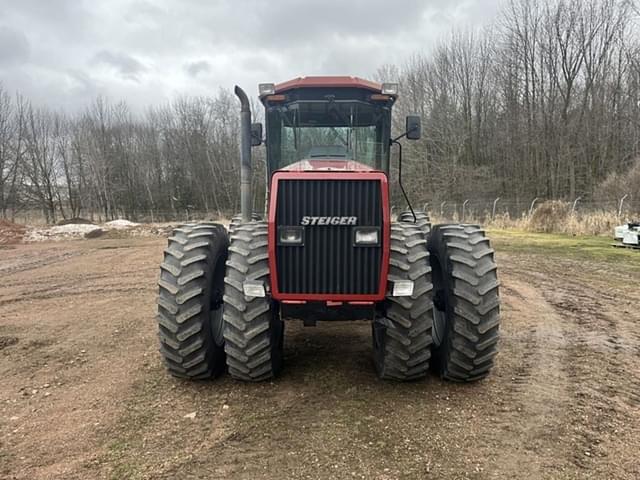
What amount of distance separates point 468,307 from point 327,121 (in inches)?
93.0

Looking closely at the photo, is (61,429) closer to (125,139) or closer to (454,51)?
(454,51)

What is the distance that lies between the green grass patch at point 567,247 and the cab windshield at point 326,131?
26.6ft

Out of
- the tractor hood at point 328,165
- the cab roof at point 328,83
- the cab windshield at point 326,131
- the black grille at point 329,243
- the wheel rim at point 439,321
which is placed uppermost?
the cab roof at point 328,83

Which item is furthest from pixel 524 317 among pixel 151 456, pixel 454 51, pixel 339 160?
pixel 454 51

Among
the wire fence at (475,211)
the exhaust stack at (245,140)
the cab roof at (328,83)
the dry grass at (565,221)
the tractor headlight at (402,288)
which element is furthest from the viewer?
the wire fence at (475,211)

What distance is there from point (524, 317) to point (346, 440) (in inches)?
166

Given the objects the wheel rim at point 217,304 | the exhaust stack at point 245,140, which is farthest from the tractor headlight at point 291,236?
the exhaust stack at point 245,140

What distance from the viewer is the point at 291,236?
371cm

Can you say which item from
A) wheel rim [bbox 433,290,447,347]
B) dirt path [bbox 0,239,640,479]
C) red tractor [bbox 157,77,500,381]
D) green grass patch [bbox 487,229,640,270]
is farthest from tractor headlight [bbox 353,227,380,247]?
green grass patch [bbox 487,229,640,270]

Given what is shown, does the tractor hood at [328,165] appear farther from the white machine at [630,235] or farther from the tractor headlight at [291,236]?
the white machine at [630,235]

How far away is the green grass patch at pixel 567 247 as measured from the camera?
11734mm

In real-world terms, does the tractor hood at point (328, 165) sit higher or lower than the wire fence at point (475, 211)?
higher

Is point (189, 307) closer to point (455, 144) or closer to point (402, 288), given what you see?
point (402, 288)

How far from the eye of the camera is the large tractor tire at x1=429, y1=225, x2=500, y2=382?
12.6 feet
